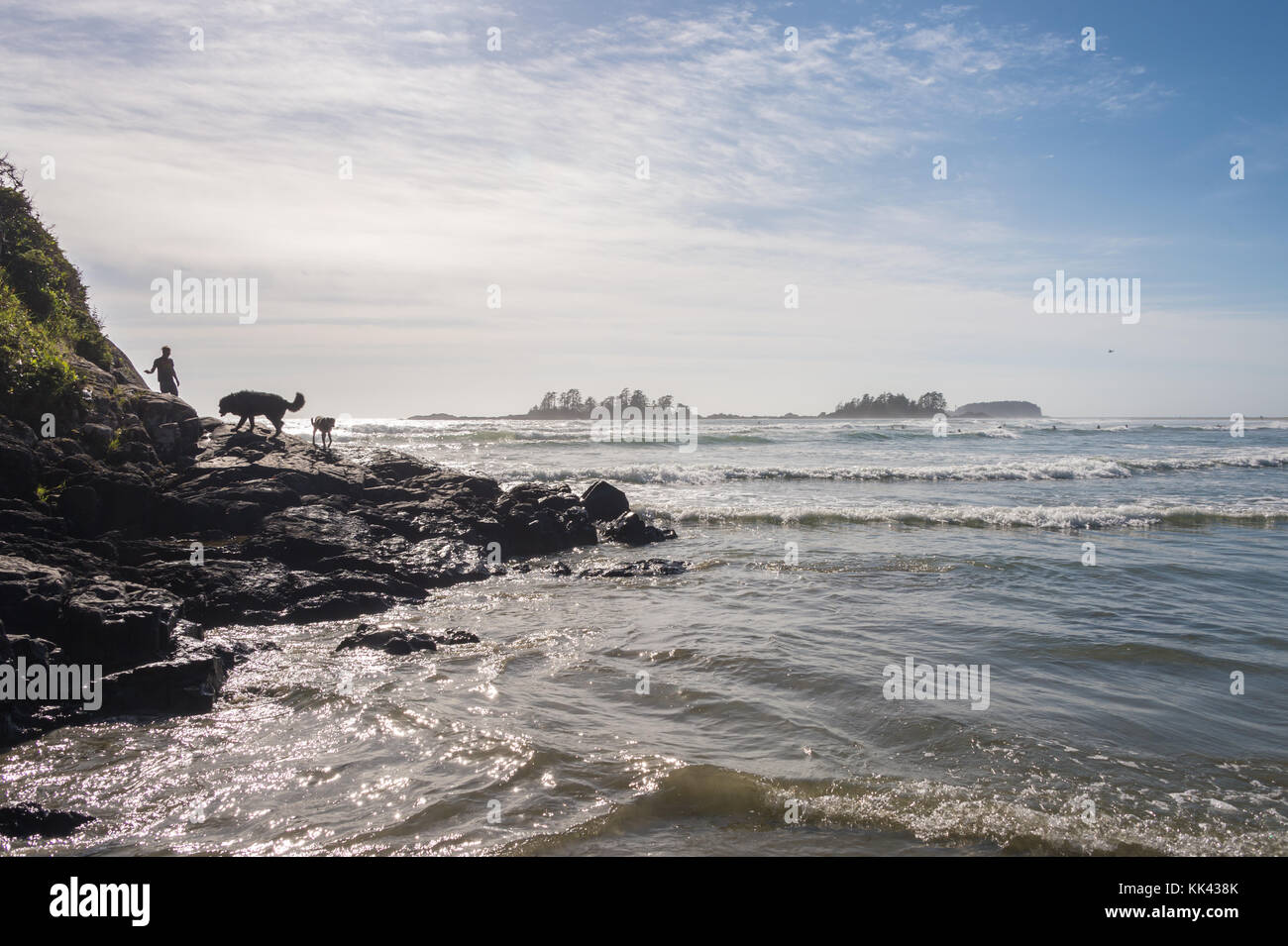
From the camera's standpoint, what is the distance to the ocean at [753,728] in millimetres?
4527

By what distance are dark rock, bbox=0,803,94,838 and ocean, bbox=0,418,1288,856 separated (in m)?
0.12

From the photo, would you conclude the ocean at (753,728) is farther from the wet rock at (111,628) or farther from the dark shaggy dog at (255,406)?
the dark shaggy dog at (255,406)

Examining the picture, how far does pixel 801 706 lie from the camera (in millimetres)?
6531

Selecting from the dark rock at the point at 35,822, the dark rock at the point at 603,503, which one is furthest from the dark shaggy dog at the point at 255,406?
the dark rock at the point at 35,822

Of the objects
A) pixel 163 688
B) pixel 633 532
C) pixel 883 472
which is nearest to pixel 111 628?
pixel 163 688

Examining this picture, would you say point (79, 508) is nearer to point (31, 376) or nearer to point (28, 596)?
point (31, 376)

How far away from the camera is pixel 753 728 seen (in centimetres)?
610

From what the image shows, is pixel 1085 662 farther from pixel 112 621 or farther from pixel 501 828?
pixel 112 621

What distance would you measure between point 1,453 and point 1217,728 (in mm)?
14080

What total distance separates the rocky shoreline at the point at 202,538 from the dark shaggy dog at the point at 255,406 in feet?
1.69

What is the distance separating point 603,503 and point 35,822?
1417 centimetres

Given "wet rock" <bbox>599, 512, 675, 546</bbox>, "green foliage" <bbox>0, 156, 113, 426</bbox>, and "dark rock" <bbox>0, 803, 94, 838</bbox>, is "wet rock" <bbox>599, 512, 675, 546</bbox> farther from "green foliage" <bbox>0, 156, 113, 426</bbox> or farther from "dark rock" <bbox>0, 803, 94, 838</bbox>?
"dark rock" <bbox>0, 803, 94, 838</bbox>

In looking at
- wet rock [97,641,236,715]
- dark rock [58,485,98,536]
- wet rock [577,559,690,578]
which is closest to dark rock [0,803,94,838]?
wet rock [97,641,236,715]
